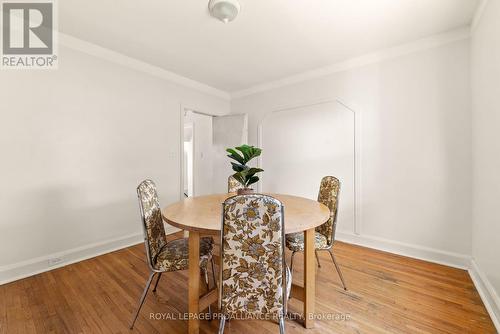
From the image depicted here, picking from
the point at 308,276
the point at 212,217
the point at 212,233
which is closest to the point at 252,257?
the point at 212,233

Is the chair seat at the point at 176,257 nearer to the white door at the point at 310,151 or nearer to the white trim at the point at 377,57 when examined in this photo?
the white door at the point at 310,151

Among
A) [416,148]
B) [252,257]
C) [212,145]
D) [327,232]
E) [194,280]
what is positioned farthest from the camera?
[212,145]

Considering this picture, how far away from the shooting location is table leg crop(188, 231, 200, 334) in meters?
1.34

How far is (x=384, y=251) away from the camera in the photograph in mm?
2598

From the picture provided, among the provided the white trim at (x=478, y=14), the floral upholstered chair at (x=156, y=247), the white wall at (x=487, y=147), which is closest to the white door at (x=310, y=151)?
the white wall at (x=487, y=147)

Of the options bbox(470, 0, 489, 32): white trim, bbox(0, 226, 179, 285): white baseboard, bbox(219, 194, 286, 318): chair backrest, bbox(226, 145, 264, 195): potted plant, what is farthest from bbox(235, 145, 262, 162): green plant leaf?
bbox(470, 0, 489, 32): white trim

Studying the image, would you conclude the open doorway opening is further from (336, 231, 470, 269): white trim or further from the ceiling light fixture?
(336, 231, 470, 269): white trim

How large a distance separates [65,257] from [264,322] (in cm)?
226

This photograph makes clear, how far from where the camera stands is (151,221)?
4.96ft

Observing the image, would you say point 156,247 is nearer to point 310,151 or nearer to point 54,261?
point 54,261

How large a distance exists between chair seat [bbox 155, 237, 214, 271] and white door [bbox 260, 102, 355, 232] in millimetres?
2082

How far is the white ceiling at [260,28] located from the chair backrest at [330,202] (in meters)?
1.59

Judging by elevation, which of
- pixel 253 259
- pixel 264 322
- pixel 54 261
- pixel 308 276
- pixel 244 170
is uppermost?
pixel 244 170

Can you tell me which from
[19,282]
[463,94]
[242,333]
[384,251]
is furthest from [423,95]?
[19,282]
